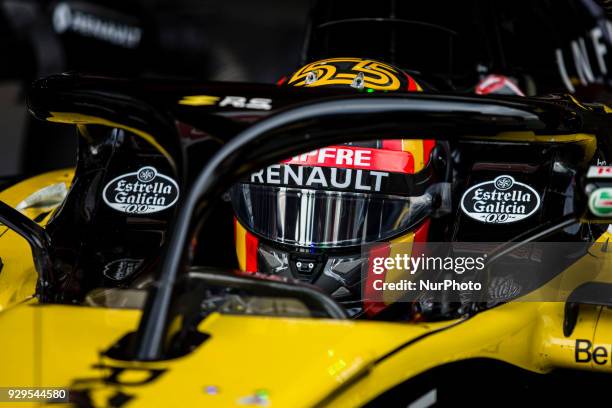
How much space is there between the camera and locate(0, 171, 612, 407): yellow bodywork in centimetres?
110

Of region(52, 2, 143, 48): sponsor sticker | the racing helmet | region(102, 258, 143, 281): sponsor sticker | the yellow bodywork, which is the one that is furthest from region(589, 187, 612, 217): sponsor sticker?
region(52, 2, 143, 48): sponsor sticker

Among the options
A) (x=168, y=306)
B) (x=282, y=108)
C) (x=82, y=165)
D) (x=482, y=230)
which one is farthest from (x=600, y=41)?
(x=168, y=306)

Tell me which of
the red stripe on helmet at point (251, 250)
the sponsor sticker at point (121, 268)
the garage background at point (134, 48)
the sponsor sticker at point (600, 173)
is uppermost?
the garage background at point (134, 48)

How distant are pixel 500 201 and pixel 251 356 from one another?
0.76 metres

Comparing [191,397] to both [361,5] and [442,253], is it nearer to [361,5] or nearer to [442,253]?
[442,253]

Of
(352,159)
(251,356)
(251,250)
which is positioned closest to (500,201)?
(352,159)

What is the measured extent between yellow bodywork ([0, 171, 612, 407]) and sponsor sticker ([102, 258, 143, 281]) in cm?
41

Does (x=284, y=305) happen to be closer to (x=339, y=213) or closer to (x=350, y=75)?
(x=339, y=213)

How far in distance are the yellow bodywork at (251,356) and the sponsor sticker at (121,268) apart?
41 cm

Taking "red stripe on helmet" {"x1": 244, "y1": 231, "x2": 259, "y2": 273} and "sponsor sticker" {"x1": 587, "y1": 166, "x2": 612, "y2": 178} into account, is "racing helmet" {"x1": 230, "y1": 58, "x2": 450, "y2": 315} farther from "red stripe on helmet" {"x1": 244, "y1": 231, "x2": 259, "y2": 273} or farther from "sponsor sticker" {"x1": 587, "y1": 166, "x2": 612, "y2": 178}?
"sponsor sticker" {"x1": 587, "y1": 166, "x2": 612, "y2": 178}

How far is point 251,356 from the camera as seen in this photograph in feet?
3.84

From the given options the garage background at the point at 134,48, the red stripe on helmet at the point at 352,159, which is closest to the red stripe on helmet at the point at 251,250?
the red stripe on helmet at the point at 352,159

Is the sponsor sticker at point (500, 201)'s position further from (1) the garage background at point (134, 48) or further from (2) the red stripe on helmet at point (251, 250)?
(1) the garage background at point (134, 48)

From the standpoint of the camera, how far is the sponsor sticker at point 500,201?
68.0 inches
